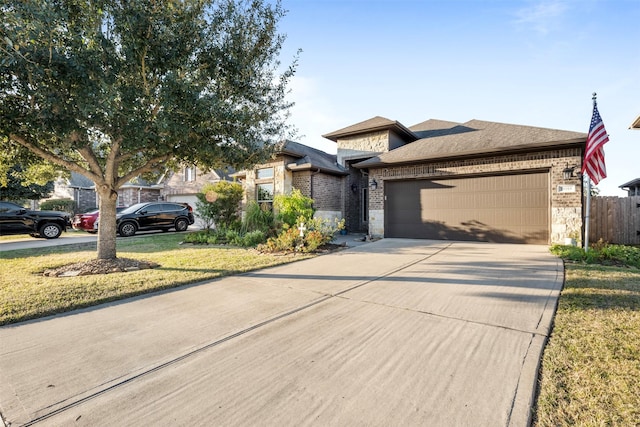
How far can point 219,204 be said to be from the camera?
465 inches

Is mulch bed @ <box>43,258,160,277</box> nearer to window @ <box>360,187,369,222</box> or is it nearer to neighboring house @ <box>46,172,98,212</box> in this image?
window @ <box>360,187,369,222</box>

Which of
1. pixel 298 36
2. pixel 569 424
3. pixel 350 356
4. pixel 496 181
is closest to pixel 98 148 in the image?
pixel 298 36

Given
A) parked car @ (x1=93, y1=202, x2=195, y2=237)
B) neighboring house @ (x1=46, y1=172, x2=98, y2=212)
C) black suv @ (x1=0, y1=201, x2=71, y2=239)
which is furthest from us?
neighboring house @ (x1=46, y1=172, x2=98, y2=212)

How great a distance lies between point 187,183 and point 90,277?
16.1 m

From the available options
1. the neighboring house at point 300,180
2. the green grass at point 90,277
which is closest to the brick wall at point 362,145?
the neighboring house at point 300,180

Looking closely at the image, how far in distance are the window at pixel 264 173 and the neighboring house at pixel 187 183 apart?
20.0 feet

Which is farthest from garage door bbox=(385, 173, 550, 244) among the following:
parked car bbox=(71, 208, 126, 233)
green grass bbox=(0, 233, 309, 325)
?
parked car bbox=(71, 208, 126, 233)

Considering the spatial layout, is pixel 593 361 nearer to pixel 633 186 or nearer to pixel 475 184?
pixel 475 184

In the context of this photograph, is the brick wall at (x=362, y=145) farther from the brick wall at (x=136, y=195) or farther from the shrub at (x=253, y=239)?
the brick wall at (x=136, y=195)

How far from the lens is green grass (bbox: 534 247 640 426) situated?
1759mm

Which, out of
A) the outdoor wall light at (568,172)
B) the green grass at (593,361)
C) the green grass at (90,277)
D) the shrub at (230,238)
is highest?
the outdoor wall light at (568,172)

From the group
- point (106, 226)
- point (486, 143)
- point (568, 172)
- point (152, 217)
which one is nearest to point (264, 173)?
point (152, 217)

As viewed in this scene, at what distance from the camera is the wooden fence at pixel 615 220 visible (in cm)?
927

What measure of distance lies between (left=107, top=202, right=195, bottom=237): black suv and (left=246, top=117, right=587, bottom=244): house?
5306 mm
